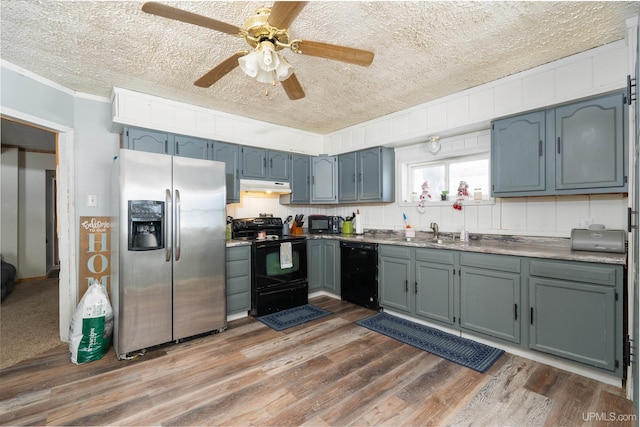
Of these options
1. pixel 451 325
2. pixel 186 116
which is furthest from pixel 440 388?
pixel 186 116

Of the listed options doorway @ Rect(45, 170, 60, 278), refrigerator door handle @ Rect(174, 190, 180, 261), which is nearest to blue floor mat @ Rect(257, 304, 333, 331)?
refrigerator door handle @ Rect(174, 190, 180, 261)

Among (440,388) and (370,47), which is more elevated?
(370,47)

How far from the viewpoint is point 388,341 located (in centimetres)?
273

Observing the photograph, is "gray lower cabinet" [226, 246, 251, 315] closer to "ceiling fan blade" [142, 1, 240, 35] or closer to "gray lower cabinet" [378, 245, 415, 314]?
"gray lower cabinet" [378, 245, 415, 314]

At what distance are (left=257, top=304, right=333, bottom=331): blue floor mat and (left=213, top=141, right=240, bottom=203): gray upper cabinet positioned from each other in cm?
148

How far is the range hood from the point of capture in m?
3.72

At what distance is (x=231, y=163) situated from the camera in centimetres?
360

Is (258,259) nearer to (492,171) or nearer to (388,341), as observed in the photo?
(388,341)

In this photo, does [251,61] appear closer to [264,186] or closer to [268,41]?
[268,41]

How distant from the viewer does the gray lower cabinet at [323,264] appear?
4008mm

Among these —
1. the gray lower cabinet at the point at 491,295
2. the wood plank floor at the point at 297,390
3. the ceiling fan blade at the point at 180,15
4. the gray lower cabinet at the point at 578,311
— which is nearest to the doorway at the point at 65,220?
the wood plank floor at the point at 297,390

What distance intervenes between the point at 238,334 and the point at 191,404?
106 centimetres

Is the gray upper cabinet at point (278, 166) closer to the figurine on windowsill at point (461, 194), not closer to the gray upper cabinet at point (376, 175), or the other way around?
the gray upper cabinet at point (376, 175)

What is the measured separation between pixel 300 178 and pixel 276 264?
145 cm
